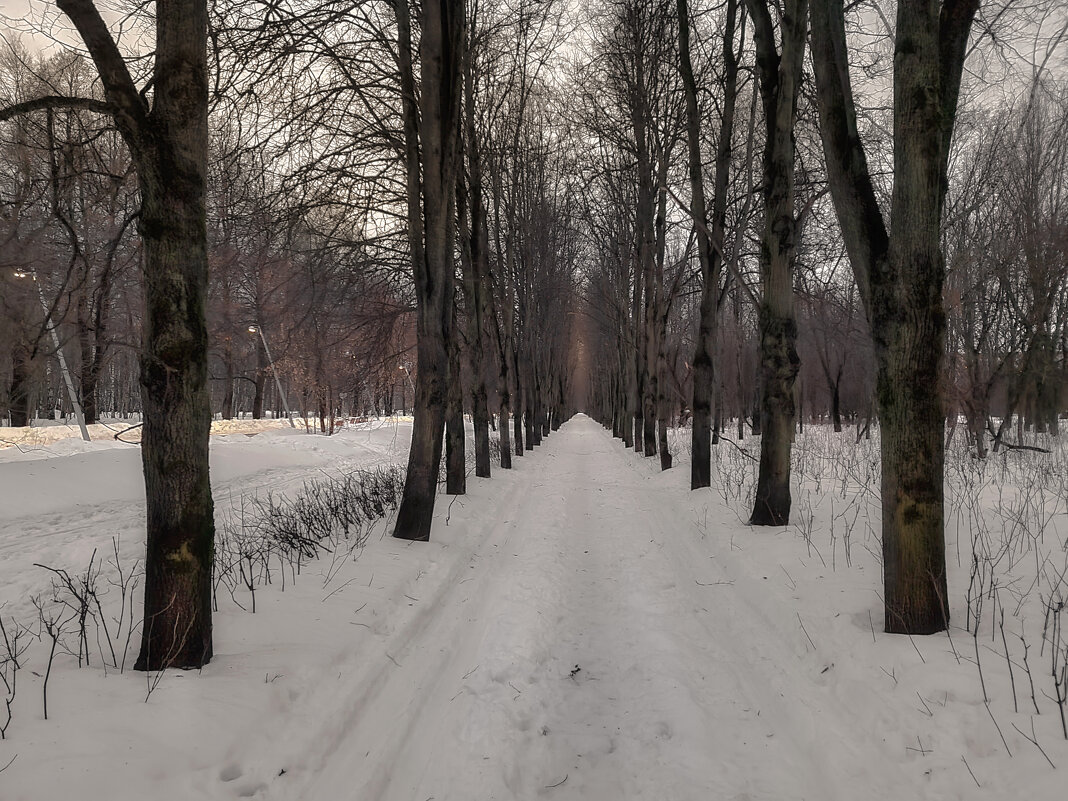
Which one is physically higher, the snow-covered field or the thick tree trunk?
the thick tree trunk

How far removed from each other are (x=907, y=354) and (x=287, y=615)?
4782 millimetres

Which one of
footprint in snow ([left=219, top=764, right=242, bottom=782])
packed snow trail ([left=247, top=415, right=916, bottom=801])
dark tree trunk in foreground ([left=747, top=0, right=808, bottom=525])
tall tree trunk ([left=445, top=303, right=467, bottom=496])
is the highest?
dark tree trunk in foreground ([left=747, top=0, right=808, bottom=525])

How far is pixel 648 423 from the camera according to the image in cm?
1647

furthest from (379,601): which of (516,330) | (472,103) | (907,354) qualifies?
(516,330)

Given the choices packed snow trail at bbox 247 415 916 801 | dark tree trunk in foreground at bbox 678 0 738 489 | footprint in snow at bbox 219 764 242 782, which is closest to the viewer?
footprint in snow at bbox 219 764 242 782

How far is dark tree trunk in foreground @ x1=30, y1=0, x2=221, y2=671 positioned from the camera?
2986 mm

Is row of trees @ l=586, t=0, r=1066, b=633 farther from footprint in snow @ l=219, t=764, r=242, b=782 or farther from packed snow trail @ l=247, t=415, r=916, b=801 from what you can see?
footprint in snow @ l=219, t=764, r=242, b=782

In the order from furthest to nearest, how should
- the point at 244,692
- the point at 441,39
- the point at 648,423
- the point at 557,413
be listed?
the point at 557,413
the point at 648,423
the point at 441,39
the point at 244,692

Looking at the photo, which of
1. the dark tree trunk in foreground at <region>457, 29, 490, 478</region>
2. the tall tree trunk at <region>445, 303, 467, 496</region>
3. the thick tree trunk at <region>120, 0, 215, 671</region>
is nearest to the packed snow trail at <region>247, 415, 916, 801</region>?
the thick tree trunk at <region>120, 0, 215, 671</region>

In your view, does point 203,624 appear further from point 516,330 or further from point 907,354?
point 516,330

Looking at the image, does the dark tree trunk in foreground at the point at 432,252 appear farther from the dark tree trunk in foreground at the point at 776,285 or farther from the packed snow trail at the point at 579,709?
the dark tree trunk in foreground at the point at 776,285

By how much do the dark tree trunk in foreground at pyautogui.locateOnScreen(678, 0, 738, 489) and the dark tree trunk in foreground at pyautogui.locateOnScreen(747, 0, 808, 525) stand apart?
2384 mm

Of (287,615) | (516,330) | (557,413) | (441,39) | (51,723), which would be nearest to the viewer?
(51,723)

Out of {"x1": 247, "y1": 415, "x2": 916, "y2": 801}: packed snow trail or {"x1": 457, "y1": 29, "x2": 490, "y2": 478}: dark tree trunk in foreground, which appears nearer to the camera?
{"x1": 247, "y1": 415, "x2": 916, "y2": 801}: packed snow trail
